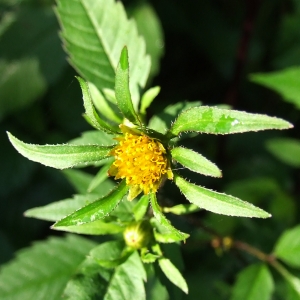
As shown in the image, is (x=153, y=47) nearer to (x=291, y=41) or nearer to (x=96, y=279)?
(x=291, y=41)

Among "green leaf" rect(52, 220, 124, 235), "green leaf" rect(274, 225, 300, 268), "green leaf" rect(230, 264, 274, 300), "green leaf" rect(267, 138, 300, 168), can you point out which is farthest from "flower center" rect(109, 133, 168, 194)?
"green leaf" rect(267, 138, 300, 168)

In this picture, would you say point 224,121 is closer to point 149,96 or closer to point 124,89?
point 124,89

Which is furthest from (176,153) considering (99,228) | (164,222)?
(99,228)

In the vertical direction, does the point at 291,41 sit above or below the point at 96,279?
below

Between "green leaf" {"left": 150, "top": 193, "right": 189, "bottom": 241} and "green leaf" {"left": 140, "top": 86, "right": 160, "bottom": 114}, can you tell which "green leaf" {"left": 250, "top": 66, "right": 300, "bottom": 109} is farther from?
"green leaf" {"left": 150, "top": 193, "right": 189, "bottom": 241}

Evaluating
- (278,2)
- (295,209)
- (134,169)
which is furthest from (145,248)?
(278,2)
